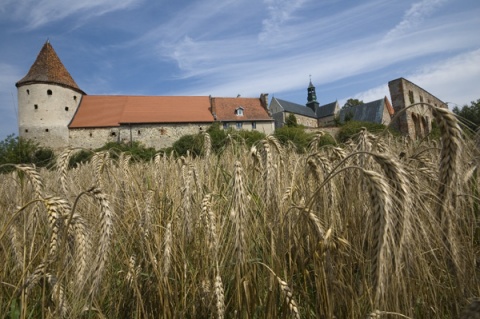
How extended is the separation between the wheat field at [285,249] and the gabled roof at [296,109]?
52791mm

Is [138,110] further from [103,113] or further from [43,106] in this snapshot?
[43,106]

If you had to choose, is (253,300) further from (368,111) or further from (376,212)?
(368,111)

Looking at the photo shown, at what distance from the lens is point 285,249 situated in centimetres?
160

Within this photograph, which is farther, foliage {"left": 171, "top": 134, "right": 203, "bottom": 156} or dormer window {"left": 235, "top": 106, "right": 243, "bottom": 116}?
dormer window {"left": 235, "top": 106, "right": 243, "bottom": 116}

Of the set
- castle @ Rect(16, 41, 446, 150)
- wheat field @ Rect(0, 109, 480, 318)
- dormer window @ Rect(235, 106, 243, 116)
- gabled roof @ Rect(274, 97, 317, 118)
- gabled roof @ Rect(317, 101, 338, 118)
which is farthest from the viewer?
gabled roof @ Rect(317, 101, 338, 118)

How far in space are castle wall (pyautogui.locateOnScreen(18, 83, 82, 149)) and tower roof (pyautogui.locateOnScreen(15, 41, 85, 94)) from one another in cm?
60

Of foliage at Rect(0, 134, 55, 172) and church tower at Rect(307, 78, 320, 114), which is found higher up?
church tower at Rect(307, 78, 320, 114)

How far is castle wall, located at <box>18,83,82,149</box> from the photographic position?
32.8 metres

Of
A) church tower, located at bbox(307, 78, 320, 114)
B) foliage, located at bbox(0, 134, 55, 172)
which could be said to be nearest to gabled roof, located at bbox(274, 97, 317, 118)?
church tower, located at bbox(307, 78, 320, 114)

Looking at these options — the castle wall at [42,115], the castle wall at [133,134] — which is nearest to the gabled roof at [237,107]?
the castle wall at [133,134]

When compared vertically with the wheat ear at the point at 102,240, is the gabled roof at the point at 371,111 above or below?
above

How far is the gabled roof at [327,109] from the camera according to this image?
6048cm

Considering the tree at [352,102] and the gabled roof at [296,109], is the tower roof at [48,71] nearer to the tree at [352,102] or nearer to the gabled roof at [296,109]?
the gabled roof at [296,109]

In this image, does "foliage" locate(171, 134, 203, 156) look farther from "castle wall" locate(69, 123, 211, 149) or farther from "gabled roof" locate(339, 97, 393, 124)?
"gabled roof" locate(339, 97, 393, 124)
